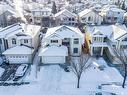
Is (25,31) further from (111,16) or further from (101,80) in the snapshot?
(111,16)

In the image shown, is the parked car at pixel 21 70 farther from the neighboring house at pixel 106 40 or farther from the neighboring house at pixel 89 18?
the neighboring house at pixel 89 18

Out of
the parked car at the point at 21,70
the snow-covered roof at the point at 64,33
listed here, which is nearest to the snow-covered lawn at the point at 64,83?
the parked car at the point at 21,70

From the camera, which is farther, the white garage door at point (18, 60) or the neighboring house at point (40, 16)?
the neighboring house at point (40, 16)

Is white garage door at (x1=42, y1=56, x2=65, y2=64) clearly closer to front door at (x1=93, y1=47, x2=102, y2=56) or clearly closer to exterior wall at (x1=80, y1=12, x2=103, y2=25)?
front door at (x1=93, y1=47, x2=102, y2=56)

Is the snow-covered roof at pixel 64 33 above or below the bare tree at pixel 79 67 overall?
above

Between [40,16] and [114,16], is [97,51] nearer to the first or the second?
[40,16]

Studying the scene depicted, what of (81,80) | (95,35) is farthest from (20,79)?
(95,35)
